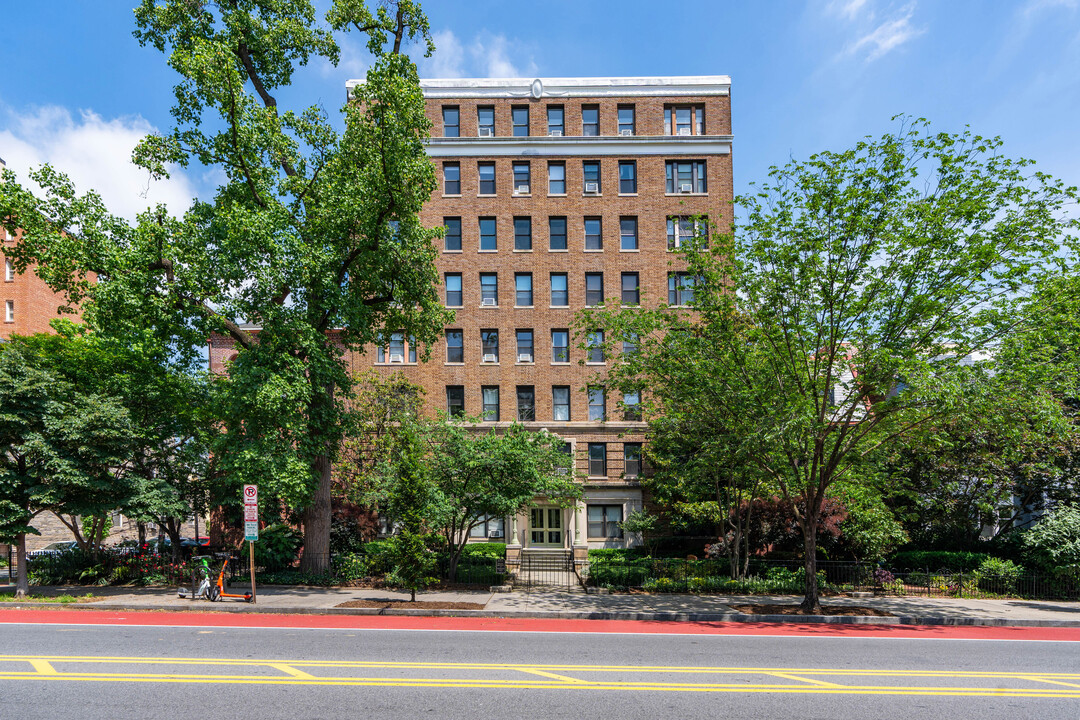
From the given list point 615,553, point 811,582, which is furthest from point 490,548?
point 811,582

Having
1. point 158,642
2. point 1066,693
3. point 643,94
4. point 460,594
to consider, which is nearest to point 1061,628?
point 1066,693

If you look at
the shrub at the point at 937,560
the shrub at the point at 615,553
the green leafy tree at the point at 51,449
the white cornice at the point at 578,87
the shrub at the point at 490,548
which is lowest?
the shrub at the point at 615,553

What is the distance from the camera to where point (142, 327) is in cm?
1861

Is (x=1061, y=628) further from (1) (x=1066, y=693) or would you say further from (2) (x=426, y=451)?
(2) (x=426, y=451)

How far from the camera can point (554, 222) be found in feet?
111

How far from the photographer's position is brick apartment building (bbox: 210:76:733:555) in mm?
32625

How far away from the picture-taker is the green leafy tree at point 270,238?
685 inches

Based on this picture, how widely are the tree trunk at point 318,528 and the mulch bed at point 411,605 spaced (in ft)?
13.0

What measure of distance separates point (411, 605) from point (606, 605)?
5.33 metres

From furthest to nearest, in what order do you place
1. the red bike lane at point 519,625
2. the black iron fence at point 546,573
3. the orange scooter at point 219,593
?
1. the black iron fence at point 546,573
2. the orange scooter at point 219,593
3. the red bike lane at point 519,625

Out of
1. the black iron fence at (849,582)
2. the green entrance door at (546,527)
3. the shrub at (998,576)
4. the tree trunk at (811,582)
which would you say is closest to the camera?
the tree trunk at (811,582)

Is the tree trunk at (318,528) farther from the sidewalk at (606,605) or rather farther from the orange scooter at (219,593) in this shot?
the orange scooter at (219,593)

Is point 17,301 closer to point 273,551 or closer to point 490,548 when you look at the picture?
point 273,551

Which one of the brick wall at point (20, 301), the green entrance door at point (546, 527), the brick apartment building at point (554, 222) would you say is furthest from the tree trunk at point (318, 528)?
the brick wall at point (20, 301)
